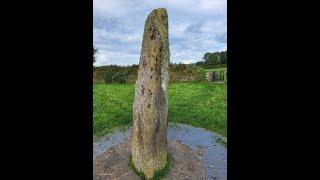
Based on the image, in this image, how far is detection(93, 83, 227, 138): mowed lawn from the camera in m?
11.2

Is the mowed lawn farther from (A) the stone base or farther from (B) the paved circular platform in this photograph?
(A) the stone base

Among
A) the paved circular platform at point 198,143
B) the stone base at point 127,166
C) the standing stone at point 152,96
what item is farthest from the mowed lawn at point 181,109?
the standing stone at point 152,96

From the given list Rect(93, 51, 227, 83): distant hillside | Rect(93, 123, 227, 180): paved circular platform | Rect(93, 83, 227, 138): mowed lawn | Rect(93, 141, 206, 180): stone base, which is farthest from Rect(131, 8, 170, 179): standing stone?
Rect(93, 51, 227, 83): distant hillside

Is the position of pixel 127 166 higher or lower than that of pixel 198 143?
lower

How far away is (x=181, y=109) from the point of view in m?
13.8

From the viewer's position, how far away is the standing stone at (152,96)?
644cm

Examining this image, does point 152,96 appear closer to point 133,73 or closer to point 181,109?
point 181,109

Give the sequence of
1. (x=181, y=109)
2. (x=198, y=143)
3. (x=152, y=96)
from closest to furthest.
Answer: (x=152, y=96)
(x=198, y=143)
(x=181, y=109)

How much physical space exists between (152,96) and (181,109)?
24.7 ft

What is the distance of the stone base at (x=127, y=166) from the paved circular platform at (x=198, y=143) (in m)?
0.19

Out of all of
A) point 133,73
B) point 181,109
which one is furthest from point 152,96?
point 133,73

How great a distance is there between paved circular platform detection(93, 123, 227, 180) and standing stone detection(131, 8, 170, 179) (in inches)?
55.5

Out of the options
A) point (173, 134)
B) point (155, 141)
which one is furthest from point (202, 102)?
point (155, 141)
